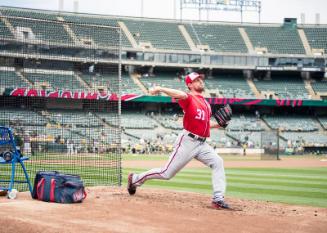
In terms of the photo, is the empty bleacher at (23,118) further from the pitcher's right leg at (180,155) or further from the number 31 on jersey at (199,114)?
the number 31 on jersey at (199,114)

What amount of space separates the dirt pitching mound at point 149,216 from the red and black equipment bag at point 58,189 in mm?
204

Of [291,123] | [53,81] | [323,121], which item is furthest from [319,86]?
[53,81]

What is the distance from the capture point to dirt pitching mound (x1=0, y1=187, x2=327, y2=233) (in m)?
6.91

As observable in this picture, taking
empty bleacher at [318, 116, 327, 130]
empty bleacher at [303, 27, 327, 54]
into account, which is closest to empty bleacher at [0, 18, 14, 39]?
empty bleacher at [318, 116, 327, 130]

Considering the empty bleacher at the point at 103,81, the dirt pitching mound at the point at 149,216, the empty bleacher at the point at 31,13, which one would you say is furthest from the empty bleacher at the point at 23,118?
the empty bleacher at the point at 31,13

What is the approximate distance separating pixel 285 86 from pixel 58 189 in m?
55.6

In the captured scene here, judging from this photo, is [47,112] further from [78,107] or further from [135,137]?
[135,137]

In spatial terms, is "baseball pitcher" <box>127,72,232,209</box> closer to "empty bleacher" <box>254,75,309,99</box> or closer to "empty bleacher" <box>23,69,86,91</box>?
"empty bleacher" <box>23,69,86,91</box>

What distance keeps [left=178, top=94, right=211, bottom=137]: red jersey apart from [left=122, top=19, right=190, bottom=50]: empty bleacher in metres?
51.3

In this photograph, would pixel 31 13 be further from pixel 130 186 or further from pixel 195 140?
pixel 195 140

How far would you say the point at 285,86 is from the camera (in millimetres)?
62125

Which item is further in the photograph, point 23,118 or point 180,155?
point 23,118

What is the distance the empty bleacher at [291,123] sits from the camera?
2311 inches

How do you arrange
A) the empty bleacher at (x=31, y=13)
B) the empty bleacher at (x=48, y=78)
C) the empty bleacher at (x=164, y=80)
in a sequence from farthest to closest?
the empty bleacher at (x=164, y=80), the empty bleacher at (x=31, y=13), the empty bleacher at (x=48, y=78)
